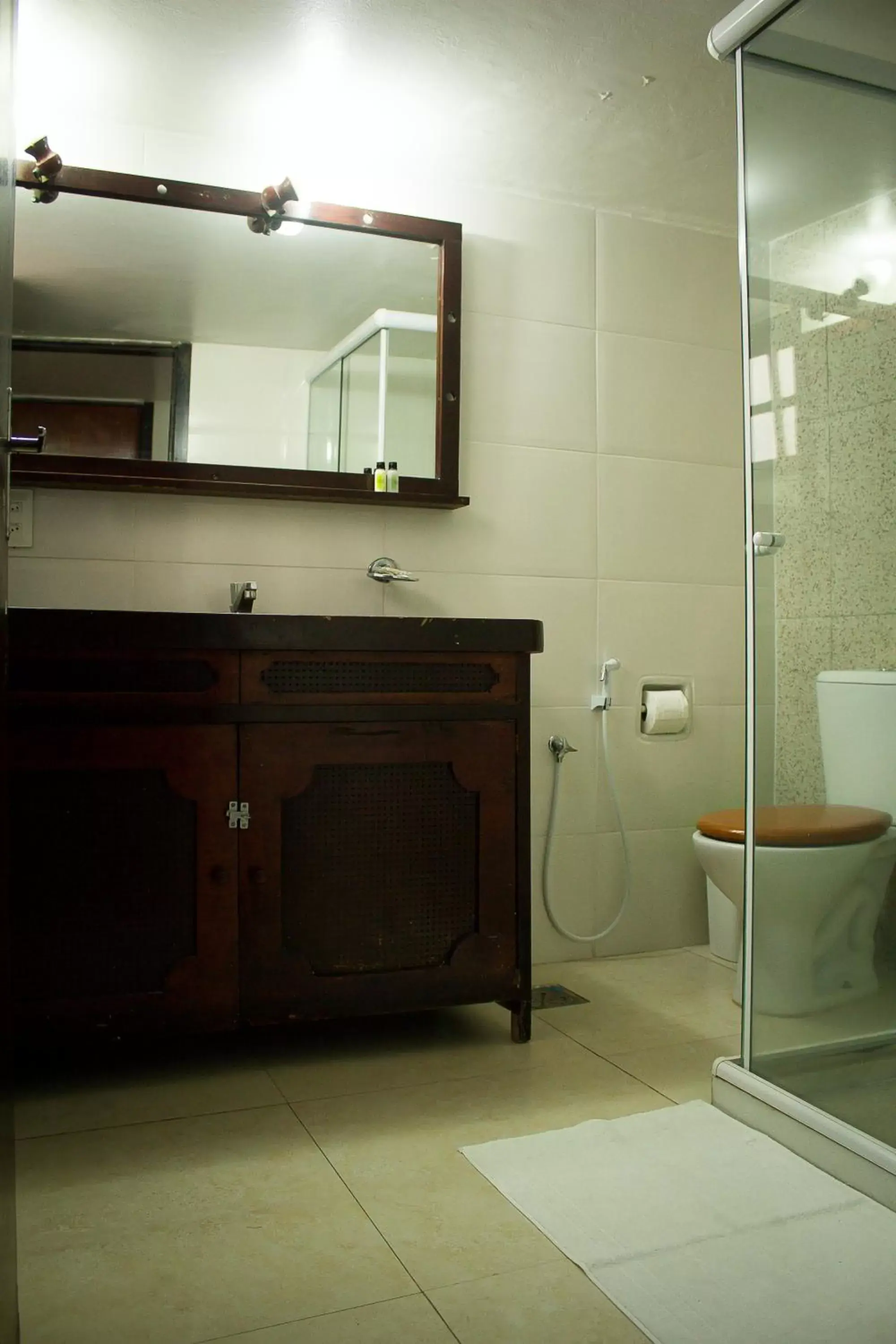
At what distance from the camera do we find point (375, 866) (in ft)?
7.47

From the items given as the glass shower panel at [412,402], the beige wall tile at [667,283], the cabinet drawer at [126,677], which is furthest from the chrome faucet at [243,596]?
the beige wall tile at [667,283]

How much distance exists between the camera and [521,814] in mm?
2412

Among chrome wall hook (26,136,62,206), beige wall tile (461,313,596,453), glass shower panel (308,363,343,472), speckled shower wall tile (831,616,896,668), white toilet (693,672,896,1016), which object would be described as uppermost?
chrome wall hook (26,136,62,206)

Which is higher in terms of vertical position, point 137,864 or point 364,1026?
point 137,864

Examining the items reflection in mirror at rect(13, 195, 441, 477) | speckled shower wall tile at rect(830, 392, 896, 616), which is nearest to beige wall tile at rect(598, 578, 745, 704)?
reflection in mirror at rect(13, 195, 441, 477)

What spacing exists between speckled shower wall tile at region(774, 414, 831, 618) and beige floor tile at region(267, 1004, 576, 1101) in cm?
110

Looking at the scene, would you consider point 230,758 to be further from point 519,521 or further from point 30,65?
point 30,65

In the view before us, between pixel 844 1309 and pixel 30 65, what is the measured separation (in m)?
2.77

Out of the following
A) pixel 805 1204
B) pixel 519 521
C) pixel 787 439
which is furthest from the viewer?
pixel 519 521

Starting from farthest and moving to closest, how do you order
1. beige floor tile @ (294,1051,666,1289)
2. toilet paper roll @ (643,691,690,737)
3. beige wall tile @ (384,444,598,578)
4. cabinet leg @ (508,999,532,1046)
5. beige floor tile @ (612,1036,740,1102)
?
toilet paper roll @ (643,691,690,737) < beige wall tile @ (384,444,598,578) < cabinet leg @ (508,999,532,1046) < beige floor tile @ (612,1036,740,1102) < beige floor tile @ (294,1051,666,1289)

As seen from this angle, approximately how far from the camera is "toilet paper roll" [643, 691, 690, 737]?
3.16m

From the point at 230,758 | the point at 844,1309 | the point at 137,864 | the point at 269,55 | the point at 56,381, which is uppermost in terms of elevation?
the point at 269,55

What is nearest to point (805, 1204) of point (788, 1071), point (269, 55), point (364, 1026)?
point (788, 1071)

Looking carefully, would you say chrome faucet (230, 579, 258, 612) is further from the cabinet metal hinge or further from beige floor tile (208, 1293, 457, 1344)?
beige floor tile (208, 1293, 457, 1344)
